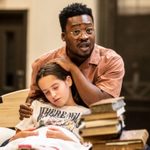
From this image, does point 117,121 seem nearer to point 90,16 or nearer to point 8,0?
point 90,16

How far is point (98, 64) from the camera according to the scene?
224 cm

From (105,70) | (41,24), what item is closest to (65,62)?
(105,70)

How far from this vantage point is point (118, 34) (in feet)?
18.4

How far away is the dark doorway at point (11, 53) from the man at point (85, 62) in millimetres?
3788

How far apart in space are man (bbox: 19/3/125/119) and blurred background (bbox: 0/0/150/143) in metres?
3.30

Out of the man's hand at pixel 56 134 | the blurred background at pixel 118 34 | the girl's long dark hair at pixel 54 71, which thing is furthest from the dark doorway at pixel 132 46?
the man's hand at pixel 56 134

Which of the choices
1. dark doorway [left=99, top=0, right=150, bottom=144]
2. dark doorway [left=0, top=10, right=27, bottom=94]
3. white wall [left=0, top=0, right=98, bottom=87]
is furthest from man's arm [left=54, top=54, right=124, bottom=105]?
dark doorway [left=0, top=10, right=27, bottom=94]

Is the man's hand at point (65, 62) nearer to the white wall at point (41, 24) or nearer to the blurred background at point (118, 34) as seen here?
the blurred background at point (118, 34)

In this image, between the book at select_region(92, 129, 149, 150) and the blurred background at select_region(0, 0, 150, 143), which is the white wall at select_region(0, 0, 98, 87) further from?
the book at select_region(92, 129, 149, 150)

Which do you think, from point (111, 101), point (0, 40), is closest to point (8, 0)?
point (0, 40)

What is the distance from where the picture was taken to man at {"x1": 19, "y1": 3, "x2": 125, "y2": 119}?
6.95ft

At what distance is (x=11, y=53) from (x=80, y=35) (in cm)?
417

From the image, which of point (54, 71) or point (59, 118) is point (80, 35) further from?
point (59, 118)

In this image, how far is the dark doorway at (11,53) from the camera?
605 cm
